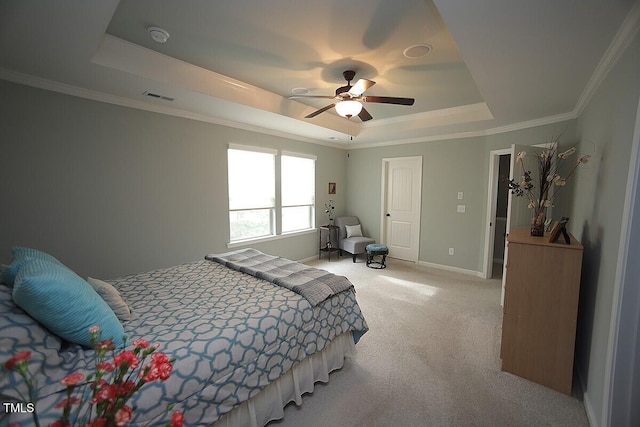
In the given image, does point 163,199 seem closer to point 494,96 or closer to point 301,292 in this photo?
point 301,292

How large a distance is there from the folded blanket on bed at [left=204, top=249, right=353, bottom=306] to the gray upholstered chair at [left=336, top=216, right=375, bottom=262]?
2681 mm

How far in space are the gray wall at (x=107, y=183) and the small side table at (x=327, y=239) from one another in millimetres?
2095

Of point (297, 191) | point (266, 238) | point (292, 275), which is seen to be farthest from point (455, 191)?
point (292, 275)

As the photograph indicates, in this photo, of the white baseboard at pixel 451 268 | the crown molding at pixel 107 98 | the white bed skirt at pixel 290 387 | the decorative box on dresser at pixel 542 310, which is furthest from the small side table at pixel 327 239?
the decorative box on dresser at pixel 542 310

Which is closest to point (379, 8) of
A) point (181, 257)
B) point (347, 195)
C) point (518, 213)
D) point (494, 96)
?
point (494, 96)

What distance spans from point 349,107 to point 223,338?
2.26m

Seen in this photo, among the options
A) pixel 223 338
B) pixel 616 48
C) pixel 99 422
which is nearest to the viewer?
pixel 99 422

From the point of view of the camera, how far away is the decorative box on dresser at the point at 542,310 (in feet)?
6.46

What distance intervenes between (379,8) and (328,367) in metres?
2.64

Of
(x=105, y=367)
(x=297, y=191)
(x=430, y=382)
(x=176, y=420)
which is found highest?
(x=297, y=191)

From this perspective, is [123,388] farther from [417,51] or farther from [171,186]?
[171,186]

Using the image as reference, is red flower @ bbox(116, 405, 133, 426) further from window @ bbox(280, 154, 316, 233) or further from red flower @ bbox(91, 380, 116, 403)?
window @ bbox(280, 154, 316, 233)

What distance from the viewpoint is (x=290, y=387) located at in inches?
71.8

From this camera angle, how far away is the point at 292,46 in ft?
7.69
